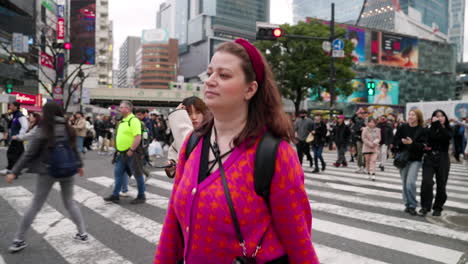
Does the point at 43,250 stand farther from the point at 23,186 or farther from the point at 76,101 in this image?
the point at 76,101

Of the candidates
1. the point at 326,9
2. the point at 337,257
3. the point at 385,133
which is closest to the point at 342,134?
the point at 385,133

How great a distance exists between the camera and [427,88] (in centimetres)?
8181

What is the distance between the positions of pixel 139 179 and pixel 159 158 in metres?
9.03

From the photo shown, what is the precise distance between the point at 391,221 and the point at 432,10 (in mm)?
160844

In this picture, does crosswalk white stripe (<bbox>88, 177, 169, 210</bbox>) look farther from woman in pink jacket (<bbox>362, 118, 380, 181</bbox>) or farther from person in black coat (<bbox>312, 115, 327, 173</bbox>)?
woman in pink jacket (<bbox>362, 118, 380, 181</bbox>)

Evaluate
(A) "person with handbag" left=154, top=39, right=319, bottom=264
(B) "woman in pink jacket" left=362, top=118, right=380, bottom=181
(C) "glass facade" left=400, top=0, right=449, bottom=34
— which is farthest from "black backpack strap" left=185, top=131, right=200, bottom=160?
(C) "glass facade" left=400, top=0, right=449, bottom=34

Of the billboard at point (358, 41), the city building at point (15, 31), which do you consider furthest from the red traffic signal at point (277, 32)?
the billboard at point (358, 41)

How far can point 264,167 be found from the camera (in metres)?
1.49

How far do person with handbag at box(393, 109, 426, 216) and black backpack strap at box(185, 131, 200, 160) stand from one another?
5658 millimetres

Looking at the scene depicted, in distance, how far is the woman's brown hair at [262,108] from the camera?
5.27 feet

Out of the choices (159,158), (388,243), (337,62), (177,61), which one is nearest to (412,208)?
(388,243)

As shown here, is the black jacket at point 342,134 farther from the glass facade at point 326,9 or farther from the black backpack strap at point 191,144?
the glass facade at point 326,9

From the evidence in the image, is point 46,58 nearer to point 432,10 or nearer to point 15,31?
point 15,31

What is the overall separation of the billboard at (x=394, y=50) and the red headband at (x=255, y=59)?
76.4 m
